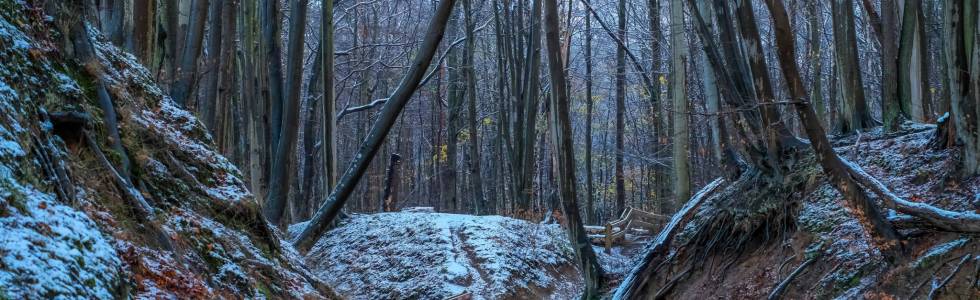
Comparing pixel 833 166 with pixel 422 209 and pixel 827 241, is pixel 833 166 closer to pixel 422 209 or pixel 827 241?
pixel 827 241

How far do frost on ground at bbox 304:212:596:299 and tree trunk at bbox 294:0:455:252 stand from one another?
1.13 m

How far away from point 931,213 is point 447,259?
7334mm

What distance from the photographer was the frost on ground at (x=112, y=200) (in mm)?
2793

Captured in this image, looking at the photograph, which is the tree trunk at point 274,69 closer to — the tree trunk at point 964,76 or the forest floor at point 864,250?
the forest floor at point 864,250

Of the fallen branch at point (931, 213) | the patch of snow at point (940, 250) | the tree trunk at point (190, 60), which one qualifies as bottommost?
the patch of snow at point (940, 250)

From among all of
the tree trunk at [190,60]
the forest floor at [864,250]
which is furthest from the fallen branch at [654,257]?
the tree trunk at [190,60]

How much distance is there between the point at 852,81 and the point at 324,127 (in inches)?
327

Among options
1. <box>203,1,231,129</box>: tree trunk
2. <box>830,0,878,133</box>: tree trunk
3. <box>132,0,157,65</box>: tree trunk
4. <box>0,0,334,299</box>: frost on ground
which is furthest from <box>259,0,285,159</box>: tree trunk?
<box>830,0,878,133</box>: tree trunk

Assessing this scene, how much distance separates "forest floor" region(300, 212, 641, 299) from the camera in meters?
10.9

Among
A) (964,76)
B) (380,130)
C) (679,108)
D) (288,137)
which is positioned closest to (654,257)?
(380,130)

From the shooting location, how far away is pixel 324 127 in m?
13.0

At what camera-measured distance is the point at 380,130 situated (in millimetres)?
9805

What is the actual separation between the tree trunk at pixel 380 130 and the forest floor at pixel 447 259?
1.33 m

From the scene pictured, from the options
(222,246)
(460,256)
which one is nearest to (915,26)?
(460,256)
